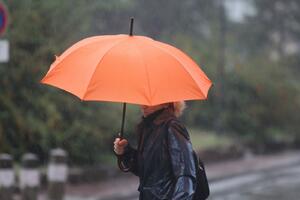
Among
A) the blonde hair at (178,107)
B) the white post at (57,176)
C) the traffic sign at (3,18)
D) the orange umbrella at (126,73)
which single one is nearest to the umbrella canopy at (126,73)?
the orange umbrella at (126,73)

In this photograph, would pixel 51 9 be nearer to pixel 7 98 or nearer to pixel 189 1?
pixel 7 98

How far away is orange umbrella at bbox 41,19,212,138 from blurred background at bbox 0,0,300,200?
7.10m

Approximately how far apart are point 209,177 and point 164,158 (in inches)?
414

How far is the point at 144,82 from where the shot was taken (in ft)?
13.7

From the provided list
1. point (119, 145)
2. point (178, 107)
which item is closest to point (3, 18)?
point (119, 145)

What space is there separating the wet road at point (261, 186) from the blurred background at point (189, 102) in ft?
0.42

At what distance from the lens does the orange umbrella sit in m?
4.16

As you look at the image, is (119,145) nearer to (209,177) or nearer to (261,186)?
(261,186)

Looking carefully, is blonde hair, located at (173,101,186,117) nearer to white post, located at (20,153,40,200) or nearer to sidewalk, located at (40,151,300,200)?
white post, located at (20,153,40,200)

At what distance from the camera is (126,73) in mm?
4191

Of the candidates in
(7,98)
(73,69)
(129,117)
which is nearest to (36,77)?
(7,98)

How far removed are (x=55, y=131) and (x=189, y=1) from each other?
15287 millimetres

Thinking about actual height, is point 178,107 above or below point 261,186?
above

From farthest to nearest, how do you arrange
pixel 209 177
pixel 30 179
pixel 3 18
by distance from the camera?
pixel 209 177 → pixel 3 18 → pixel 30 179
